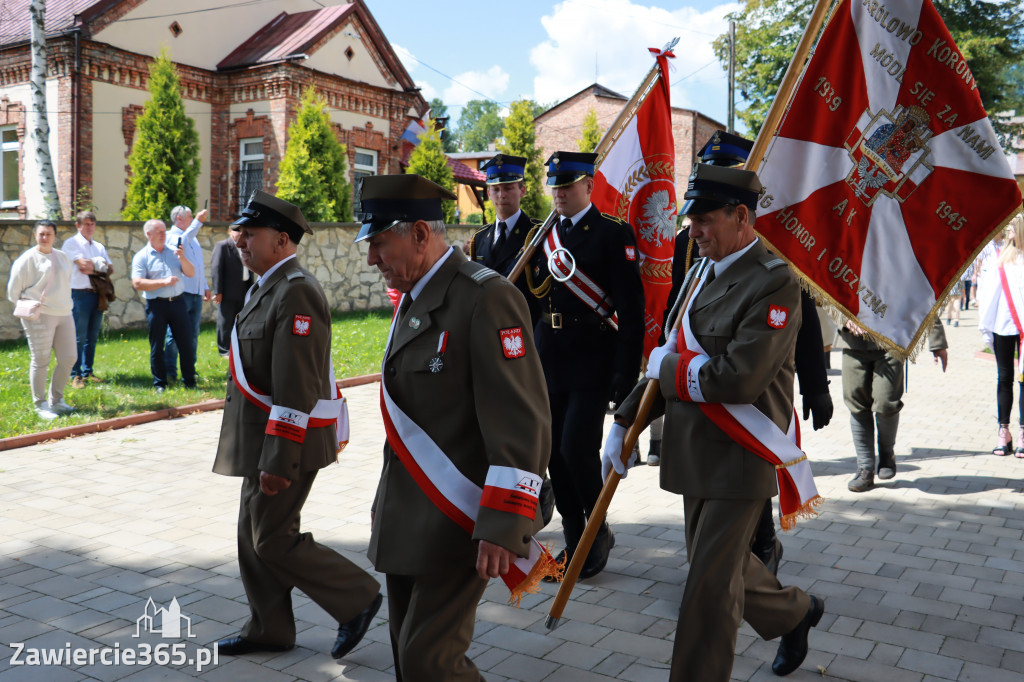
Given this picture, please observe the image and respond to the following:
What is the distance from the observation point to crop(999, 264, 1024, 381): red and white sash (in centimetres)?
798

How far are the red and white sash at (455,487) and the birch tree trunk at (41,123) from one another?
Answer: 15.9 m

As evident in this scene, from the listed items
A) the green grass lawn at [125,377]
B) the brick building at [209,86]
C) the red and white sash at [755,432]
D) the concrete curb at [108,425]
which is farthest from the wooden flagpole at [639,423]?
the brick building at [209,86]

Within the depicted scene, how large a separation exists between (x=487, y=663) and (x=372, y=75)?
24842mm

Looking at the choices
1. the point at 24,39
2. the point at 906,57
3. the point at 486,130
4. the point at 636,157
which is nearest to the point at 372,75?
the point at 24,39

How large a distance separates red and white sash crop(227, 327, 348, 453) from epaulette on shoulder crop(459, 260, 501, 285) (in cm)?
116

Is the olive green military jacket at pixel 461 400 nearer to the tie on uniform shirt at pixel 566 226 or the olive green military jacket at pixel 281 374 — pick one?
the olive green military jacket at pixel 281 374

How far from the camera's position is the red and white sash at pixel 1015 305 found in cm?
798

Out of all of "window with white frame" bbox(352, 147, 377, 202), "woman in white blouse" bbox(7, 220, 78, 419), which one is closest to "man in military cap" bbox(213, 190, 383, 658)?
"woman in white blouse" bbox(7, 220, 78, 419)

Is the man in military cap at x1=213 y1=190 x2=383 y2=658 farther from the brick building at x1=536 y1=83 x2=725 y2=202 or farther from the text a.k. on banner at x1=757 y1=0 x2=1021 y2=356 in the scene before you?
the brick building at x1=536 y1=83 x2=725 y2=202

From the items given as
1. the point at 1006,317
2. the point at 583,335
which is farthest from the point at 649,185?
the point at 1006,317

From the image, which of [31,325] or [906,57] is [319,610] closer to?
[906,57]

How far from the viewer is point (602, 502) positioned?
371 centimetres

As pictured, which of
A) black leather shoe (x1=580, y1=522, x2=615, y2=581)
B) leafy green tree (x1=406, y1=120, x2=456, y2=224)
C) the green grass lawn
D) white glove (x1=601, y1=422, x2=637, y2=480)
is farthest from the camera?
leafy green tree (x1=406, y1=120, x2=456, y2=224)

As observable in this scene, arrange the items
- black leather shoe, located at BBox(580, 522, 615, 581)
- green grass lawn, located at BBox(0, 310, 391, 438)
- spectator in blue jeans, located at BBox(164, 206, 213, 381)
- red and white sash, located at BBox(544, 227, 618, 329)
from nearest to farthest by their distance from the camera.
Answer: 1. black leather shoe, located at BBox(580, 522, 615, 581)
2. red and white sash, located at BBox(544, 227, 618, 329)
3. green grass lawn, located at BBox(0, 310, 391, 438)
4. spectator in blue jeans, located at BBox(164, 206, 213, 381)
